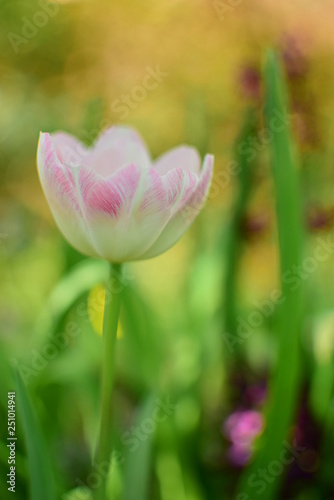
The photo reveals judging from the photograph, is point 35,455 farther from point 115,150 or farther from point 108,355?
point 115,150

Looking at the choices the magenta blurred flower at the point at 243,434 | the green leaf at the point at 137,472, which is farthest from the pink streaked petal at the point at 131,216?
the magenta blurred flower at the point at 243,434

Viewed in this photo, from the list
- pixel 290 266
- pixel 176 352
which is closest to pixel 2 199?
pixel 176 352

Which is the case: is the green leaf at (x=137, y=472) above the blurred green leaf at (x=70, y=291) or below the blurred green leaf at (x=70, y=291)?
below

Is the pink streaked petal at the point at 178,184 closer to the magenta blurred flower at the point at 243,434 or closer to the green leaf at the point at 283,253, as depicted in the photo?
the green leaf at the point at 283,253

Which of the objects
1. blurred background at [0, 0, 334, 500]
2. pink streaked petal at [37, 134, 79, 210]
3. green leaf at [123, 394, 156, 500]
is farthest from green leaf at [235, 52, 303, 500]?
pink streaked petal at [37, 134, 79, 210]

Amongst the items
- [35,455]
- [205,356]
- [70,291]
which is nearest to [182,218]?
[35,455]

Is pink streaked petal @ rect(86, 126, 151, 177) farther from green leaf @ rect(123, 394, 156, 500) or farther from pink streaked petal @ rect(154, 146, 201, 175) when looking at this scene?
green leaf @ rect(123, 394, 156, 500)

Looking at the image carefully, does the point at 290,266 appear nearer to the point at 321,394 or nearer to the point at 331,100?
the point at 321,394
